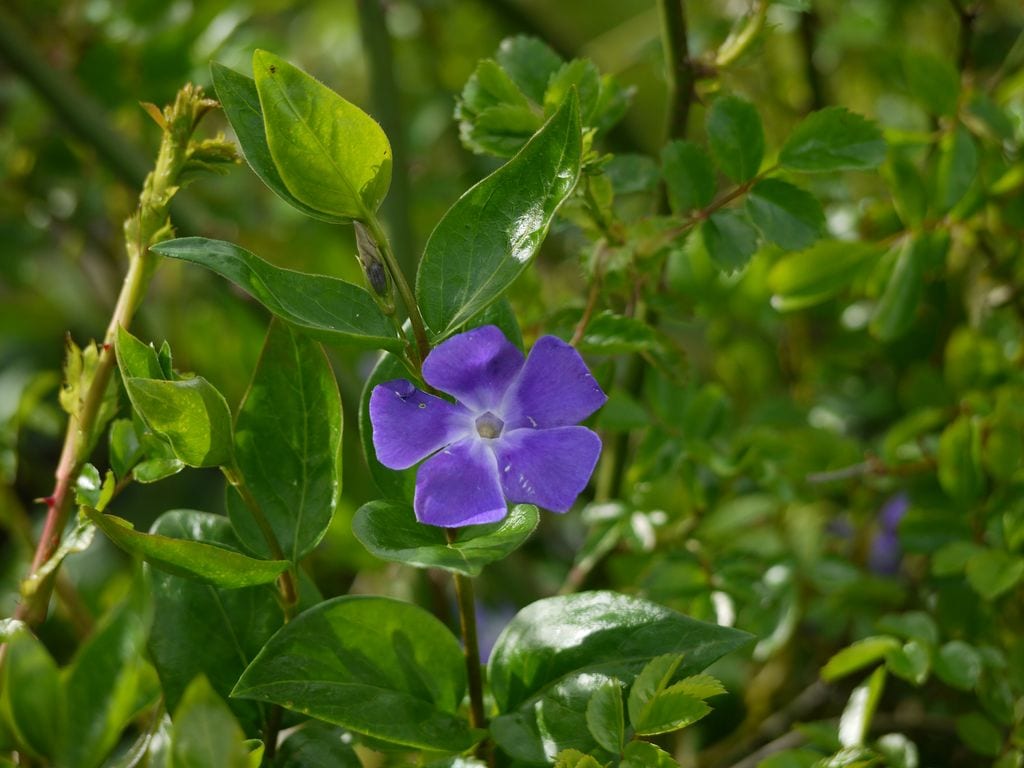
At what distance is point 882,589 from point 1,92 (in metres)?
1.11

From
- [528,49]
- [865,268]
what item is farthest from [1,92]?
[865,268]

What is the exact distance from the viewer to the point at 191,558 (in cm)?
45

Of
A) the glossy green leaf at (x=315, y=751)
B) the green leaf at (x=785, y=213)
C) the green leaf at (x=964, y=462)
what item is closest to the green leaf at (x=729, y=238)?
the green leaf at (x=785, y=213)

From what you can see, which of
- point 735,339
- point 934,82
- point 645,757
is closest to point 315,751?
point 645,757

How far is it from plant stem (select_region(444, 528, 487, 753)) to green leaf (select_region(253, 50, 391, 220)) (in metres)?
0.17

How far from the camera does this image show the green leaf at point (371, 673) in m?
0.46

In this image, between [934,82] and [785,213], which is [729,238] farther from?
[934,82]

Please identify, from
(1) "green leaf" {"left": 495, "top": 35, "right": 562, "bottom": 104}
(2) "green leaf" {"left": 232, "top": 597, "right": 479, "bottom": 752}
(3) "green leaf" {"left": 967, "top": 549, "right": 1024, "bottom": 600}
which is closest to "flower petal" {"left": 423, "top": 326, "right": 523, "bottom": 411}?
(2) "green leaf" {"left": 232, "top": 597, "right": 479, "bottom": 752}

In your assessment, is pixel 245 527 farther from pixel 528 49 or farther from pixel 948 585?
pixel 948 585

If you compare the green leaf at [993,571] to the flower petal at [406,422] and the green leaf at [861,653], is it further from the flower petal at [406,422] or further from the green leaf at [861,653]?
the flower petal at [406,422]

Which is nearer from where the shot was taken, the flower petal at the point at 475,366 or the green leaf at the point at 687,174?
the flower petal at the point at 475,366

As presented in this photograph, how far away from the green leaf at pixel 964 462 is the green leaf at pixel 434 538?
0.40 metres

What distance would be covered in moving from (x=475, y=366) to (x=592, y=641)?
0.45 feet

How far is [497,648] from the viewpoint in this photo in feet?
1.77
